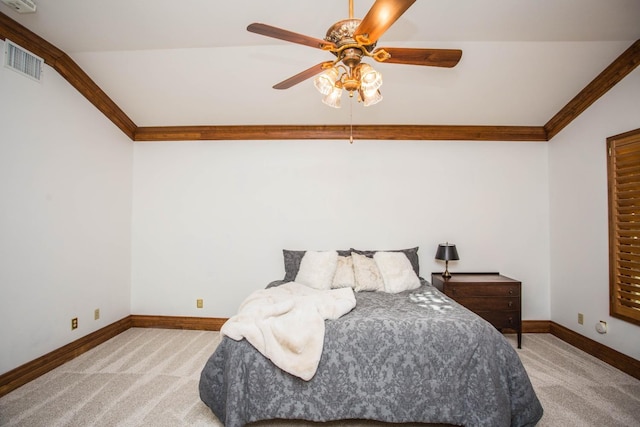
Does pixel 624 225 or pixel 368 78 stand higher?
pixel 368 78

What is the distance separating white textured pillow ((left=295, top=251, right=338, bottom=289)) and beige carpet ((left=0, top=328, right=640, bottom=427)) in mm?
1206

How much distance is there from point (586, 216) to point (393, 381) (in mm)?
2853

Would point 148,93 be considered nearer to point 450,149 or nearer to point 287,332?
point 287,332

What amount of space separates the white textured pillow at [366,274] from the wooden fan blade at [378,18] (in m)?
2.16

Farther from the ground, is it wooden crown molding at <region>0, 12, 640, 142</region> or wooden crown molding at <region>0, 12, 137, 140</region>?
wooden crown molding at <region>0, 12, 137, 140</region>

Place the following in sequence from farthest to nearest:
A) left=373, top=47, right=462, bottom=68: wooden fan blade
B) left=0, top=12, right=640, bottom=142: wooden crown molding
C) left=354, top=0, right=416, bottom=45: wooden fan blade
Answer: left=0, top=12, right=640, bottom=142: wooden crown molding, left=373, top=47, right=462, bottom=68: wooden fan blade, left=354, top=0, right=416, bottom=45: wooden fan blade

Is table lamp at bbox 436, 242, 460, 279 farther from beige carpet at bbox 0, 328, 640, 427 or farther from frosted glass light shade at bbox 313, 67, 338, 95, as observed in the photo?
frosted glass light shade at bbox 313, 67, 338, 95

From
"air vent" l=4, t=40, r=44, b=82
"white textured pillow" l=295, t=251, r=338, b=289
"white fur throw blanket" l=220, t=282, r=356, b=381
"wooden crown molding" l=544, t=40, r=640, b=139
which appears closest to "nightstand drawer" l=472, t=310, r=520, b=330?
"white textured pillow" l=295, t=251, r=338, b=289

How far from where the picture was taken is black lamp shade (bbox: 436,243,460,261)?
3.40 meters

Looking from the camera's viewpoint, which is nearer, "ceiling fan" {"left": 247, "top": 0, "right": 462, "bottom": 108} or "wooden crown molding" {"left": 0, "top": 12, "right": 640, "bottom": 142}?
"ceiling fan" {"left": 247, "top": 0, "right": 462, "bottom": 108}

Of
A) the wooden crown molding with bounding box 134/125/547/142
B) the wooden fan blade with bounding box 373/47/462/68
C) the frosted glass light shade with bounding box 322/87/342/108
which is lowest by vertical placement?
the frosted glass light shade with bounding box 322/87/342/108

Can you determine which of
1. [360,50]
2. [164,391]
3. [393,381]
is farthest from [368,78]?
[164,391]

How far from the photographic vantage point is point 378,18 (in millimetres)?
1338

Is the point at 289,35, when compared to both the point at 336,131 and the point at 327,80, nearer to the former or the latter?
the point at 327,80
